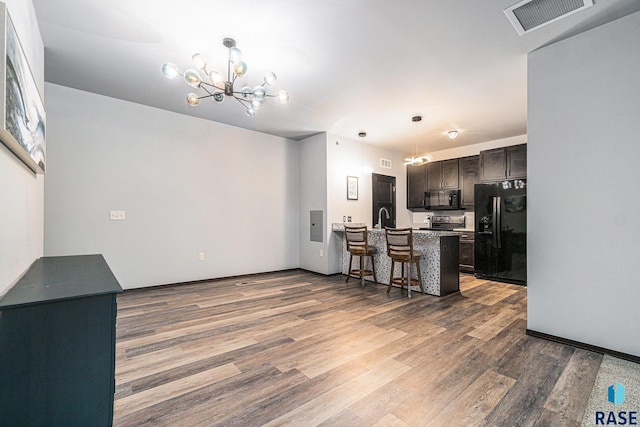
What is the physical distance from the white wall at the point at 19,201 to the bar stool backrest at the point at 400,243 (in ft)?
12.1

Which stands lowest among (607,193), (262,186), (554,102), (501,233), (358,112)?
(501,233)

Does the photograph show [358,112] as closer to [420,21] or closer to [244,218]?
[420,21]

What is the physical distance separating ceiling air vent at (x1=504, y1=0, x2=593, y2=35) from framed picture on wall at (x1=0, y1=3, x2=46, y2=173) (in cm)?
309

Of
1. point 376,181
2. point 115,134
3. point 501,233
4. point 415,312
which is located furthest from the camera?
point 376,181

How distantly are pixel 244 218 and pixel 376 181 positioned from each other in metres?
3.00

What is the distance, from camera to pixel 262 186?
540cm

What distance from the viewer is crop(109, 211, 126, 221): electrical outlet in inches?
154

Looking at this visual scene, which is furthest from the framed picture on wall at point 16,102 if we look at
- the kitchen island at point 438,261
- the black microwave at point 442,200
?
the black microwave at point 442,200

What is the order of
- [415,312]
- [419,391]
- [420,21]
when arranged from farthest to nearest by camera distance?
[415,312], [420,21], [419,391]

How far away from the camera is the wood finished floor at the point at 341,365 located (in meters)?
1.61

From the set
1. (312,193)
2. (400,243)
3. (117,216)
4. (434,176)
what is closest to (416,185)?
(434,176)

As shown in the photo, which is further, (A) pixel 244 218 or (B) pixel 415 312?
(A) pixel 244 218

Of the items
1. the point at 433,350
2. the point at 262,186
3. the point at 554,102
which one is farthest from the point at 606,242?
the point at 262,186

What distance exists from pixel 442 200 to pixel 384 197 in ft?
4.27
